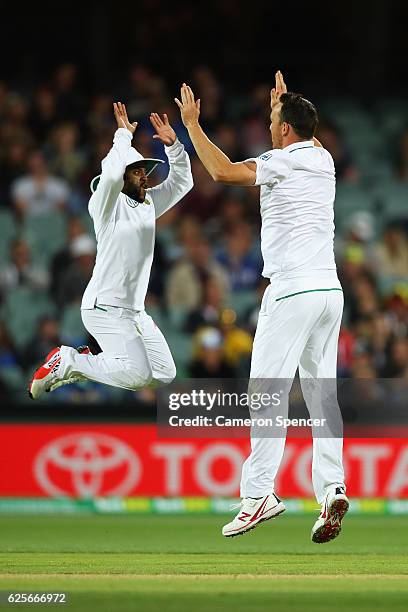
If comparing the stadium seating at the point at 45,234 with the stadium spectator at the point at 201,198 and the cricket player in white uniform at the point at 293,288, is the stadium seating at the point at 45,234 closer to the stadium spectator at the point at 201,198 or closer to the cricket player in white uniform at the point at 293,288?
the stadium spectator at the point at 201,198

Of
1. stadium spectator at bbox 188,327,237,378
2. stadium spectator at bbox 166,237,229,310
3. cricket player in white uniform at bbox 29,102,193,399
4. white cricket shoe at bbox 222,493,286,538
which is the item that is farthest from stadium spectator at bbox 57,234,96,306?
white cricket shoe at bbox 222,493,286,538

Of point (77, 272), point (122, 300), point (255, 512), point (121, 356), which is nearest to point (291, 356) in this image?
point (255, 512)

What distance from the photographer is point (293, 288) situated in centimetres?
730

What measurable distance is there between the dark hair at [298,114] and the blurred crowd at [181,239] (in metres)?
4.38

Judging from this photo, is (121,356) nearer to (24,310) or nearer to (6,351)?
(6,351)

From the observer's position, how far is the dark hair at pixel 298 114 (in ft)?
24.1

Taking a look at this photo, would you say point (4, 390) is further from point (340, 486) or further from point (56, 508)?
point (340, 486)

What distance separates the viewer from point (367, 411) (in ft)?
36.7

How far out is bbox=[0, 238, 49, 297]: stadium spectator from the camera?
43.8 ft

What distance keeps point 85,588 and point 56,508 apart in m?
4.73

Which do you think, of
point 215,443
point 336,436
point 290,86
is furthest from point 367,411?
point 290,86

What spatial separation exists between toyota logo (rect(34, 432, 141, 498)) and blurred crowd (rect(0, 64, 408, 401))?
677 millimetres

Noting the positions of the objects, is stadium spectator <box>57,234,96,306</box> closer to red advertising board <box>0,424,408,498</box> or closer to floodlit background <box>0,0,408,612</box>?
floodlit background <box>0,0,408,612</box>

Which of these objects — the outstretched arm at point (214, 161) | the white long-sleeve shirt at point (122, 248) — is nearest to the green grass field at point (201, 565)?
the white long-sleeve shirt at point (122, 248)
